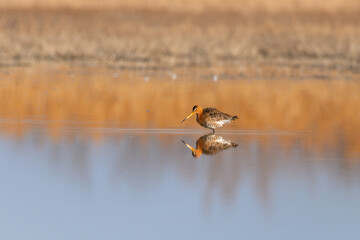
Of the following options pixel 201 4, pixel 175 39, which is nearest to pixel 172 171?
pixel 175 39

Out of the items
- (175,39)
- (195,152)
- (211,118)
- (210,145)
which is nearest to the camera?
(195,152)

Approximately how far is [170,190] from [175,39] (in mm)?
23994

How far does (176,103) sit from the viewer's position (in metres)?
15.8

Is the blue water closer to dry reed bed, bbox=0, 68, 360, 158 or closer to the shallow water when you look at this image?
the shallow water

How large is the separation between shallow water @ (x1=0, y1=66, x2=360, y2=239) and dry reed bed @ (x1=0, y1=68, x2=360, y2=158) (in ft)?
0.14

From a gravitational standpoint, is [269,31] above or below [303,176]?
above

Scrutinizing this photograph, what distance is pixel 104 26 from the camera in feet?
124

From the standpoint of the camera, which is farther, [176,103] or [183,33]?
[183,33]

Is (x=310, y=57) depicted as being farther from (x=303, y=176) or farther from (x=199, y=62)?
(x=303, y=176)

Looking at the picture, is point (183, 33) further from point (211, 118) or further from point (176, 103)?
point (211, 118)

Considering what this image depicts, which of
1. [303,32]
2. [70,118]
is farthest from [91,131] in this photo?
[303,32]

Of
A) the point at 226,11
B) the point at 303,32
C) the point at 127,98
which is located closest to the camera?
the point at 127,98

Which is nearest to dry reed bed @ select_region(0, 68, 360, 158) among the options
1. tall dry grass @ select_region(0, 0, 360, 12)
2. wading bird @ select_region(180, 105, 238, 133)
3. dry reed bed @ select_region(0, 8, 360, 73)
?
wading bird @ select_region(180, 105, 238, 133)

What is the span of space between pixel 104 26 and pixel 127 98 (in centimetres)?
2159
